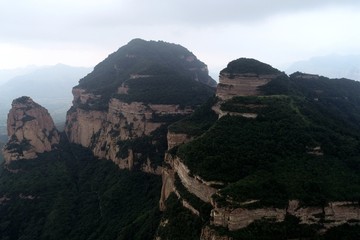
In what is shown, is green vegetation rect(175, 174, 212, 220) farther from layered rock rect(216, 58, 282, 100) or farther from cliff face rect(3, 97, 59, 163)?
cliff face rect(3, 97, 59, 163)

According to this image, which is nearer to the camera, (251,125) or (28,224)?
(251,125)

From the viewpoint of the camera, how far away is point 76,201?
268 feet

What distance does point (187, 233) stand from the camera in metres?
44.7

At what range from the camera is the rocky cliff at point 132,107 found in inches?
3307

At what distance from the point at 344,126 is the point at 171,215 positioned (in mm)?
29072

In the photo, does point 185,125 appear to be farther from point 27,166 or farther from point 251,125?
point 27,166

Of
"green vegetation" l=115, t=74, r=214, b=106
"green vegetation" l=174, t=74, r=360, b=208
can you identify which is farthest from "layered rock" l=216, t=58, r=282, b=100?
"green vegetation" l=115, t=74, r=214, b=106

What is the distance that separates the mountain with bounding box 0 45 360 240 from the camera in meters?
40.7

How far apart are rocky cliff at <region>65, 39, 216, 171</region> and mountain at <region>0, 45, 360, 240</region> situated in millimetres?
280

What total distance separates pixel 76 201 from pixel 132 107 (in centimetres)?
2158

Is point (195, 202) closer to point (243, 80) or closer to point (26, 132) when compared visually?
point (243, 80)

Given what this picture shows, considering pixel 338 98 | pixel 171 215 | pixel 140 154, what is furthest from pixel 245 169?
pixel 338 98

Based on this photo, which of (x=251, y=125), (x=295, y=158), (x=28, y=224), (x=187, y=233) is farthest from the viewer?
(x=28, y=224)

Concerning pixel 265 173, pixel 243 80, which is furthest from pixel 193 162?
pixel 243 80
